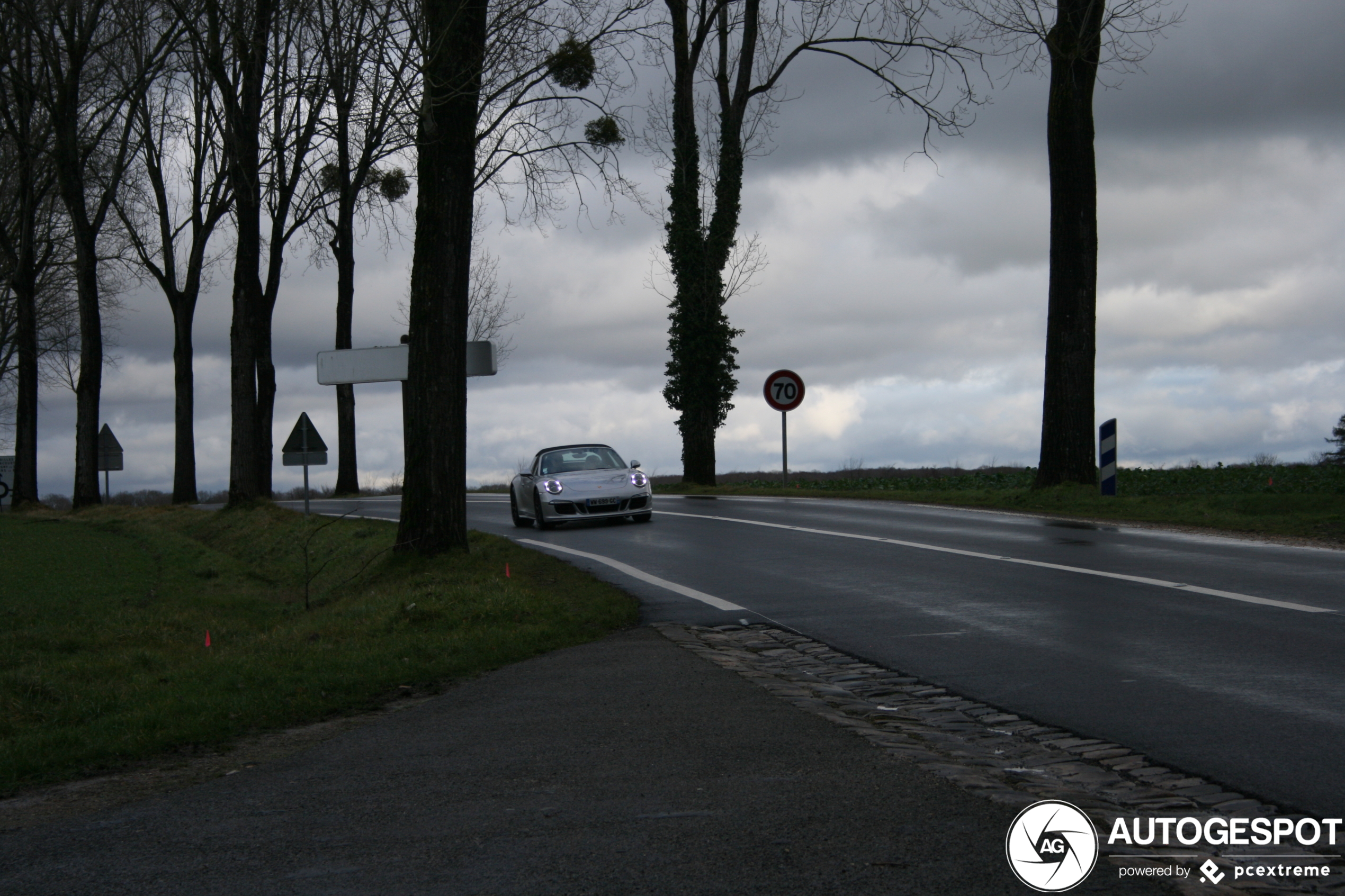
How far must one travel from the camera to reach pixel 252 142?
23375 millimetres

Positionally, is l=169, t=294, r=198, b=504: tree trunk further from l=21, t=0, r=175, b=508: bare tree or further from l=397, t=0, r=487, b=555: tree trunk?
l=397, t=0, r=487, b=555: tree trunk

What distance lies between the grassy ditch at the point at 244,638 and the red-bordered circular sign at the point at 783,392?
11339 mm

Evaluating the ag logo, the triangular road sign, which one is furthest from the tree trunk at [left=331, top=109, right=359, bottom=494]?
the ag logo

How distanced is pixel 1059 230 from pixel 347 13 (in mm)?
12847

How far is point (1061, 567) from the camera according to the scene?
466 inches

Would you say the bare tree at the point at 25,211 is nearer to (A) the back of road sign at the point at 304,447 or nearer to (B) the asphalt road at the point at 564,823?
(A) the back of road sign at the point at 304,447

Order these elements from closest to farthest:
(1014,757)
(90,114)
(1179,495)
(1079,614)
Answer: (1014,757) → (1079,614) → (1179,495) → (90,114)

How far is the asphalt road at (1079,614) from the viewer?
221 inches

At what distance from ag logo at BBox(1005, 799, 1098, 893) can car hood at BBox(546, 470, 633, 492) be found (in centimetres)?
1617

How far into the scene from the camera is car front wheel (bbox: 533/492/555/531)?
806 inches

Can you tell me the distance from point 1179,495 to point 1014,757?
1561 cm

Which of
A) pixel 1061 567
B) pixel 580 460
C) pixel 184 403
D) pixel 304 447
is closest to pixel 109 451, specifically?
pixel 184 403

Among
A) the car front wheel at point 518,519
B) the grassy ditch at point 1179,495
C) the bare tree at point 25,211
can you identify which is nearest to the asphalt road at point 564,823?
the grassy ditch at point 1179,495

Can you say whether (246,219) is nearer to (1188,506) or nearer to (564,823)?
(1188,506)
